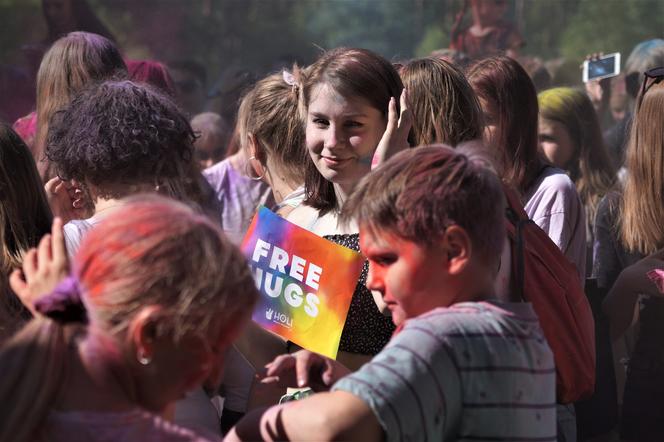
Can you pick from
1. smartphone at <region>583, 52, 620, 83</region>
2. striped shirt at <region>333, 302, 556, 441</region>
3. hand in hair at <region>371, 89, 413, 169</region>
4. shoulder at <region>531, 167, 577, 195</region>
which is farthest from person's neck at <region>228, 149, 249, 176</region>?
striped shirt at <region>333, 302, 556, 441</region>

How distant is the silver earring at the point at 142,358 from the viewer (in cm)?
174

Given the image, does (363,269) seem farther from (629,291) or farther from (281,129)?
(629,291)

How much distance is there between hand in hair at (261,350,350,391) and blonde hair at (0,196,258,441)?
357 mm

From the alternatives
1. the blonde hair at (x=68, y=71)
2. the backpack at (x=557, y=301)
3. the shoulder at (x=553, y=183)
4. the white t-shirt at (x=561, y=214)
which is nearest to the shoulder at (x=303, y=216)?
the backpack at (x=557, y=301)

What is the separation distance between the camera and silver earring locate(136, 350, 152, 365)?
5.71ft

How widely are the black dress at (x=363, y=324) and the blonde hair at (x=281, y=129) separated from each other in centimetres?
100

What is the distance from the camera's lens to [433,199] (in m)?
1.92

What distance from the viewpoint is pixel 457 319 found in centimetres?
190

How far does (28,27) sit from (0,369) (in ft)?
25.5

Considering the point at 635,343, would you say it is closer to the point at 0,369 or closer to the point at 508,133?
the point at 508,133

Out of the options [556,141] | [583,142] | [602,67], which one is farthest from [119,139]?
[602,67]

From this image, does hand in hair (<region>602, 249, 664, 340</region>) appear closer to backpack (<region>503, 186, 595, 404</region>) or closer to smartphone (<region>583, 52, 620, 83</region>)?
backpack (<region>503, 186, 595, 404</region>)

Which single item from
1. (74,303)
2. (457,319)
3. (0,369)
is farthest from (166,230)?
(457,319)

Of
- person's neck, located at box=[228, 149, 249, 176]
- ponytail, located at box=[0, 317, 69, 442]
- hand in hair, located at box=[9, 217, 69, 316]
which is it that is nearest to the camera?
ponytail, located at box=[0, 317, 69, 442]
